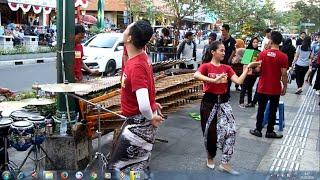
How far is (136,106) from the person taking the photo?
10.1 ft

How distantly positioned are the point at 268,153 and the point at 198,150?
1.02 meters

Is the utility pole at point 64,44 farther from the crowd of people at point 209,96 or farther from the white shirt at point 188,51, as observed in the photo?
the white shirt at point 188,51

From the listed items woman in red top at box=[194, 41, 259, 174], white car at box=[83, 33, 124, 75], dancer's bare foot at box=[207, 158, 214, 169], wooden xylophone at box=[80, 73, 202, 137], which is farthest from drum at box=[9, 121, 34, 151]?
white car at box=[83, 33, 124, 75]

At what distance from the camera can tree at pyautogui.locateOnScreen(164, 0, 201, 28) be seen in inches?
601

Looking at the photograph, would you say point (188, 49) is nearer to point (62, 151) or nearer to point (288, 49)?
point (288, 49)

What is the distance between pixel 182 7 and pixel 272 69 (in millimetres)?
9998

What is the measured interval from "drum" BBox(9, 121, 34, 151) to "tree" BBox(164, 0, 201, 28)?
12019 millimetres

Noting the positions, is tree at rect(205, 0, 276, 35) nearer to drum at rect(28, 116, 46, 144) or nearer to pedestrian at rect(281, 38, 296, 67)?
pedestrian at rect(281, 38, 296, 67)

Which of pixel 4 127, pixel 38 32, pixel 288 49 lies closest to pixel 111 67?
pixel 288 49

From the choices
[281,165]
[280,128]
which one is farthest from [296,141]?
[281,165]

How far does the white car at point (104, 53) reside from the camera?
14107mm

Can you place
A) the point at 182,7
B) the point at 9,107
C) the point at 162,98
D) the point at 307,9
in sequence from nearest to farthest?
the point at 9,107 → the point at 162,98 → the point at 182,7 → the point at 307,9

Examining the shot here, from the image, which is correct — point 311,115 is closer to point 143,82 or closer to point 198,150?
point 198,150

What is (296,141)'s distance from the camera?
6562 mm
